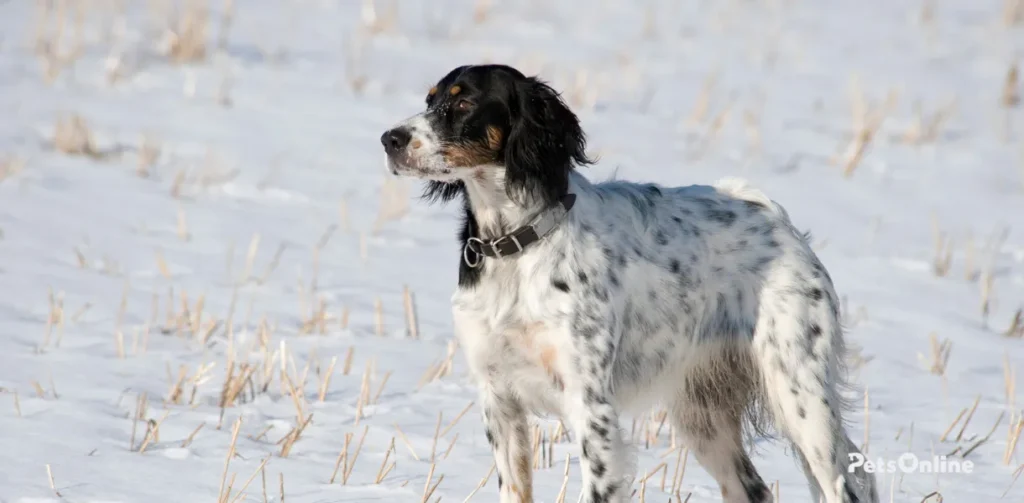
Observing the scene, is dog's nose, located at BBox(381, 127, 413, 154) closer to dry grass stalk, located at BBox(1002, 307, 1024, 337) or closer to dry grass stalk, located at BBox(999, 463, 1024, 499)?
dry grass stalk, located at BBox(999, 463, 1024, 499)

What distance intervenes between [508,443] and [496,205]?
0.82 m

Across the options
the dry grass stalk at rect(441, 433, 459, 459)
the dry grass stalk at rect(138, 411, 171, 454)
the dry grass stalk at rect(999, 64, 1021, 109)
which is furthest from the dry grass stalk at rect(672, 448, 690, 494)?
the dry grass stalk at rect(999, 64, 1021, 109)

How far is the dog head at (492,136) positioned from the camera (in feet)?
14.3

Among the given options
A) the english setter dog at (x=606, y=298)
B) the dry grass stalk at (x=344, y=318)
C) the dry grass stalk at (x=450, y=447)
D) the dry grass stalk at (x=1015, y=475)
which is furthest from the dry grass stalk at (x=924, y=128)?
the dry grass stalk at (x=450, y=447)

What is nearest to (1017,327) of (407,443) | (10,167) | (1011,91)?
(407,443)

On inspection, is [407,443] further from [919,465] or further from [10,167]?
[10,167]

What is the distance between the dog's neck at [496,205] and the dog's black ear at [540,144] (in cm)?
4

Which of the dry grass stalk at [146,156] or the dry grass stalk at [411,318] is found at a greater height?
the dry grass stalk at [146,156]

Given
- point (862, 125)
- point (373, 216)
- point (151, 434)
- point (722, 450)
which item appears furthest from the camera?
point (862, 125)

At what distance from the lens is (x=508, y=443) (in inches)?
178

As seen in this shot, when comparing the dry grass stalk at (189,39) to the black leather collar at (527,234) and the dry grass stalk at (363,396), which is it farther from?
the black leather collar at (527,234)

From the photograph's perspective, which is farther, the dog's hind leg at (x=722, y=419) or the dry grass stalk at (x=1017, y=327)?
the dry grass stalk at (x=1017, y=327)

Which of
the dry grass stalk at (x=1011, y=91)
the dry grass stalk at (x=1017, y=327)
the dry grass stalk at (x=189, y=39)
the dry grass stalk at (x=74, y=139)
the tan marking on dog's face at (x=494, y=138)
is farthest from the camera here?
the dry grass stalk at (x=1011, y=91)

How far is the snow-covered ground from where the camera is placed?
5.17 meters
